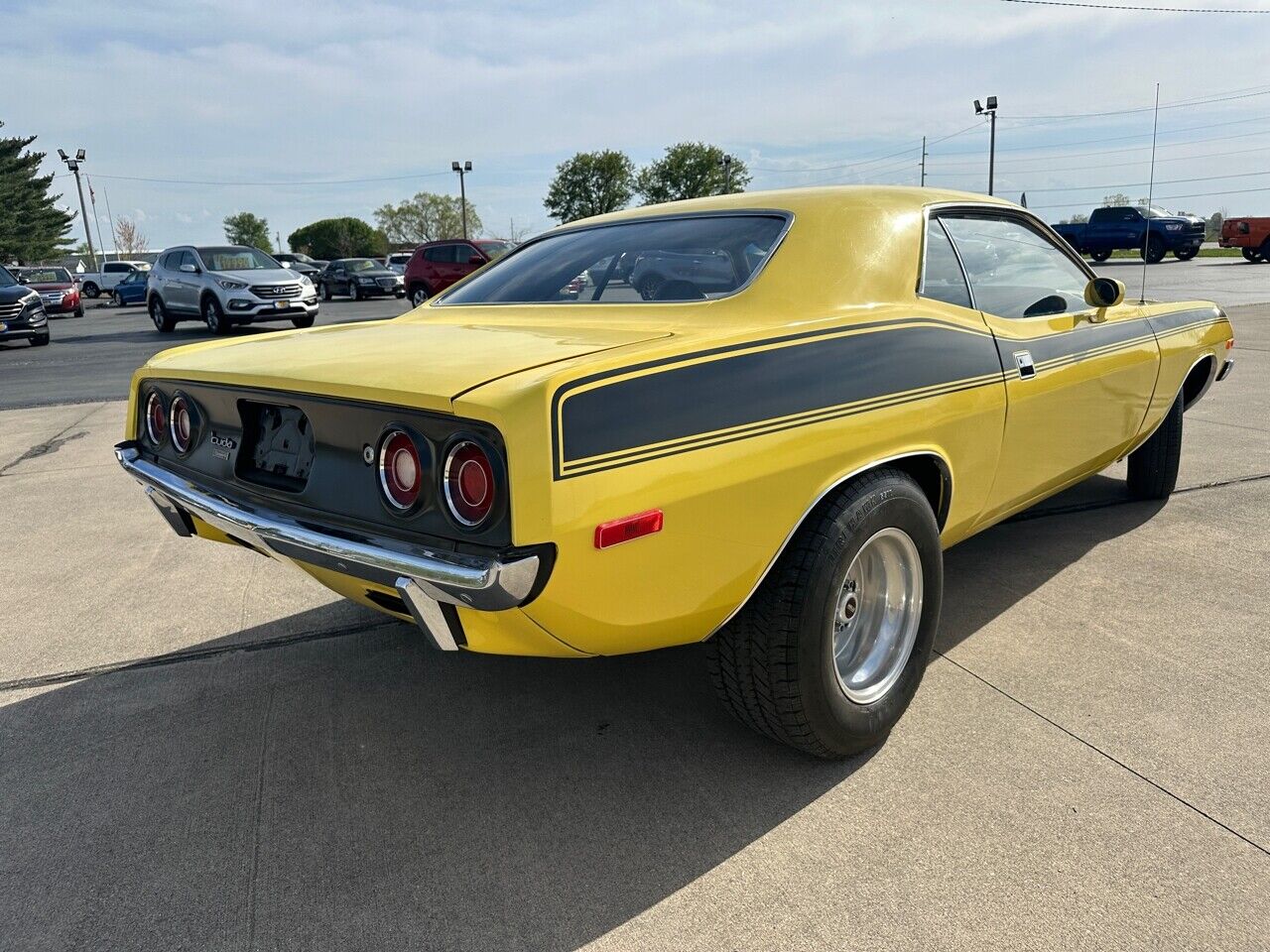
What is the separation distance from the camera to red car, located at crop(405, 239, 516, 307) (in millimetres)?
19953

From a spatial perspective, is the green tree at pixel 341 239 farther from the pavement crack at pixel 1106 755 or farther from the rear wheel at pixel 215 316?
the pavement crack at pixel 1106 755

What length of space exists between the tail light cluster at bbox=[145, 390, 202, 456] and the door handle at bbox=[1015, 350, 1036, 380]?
247 cm

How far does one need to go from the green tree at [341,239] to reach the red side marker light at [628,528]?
248ft

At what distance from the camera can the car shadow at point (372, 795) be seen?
1.96 metres

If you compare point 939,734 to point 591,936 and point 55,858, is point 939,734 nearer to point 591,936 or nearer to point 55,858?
point 591,936

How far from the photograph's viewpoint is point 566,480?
1.78 meters

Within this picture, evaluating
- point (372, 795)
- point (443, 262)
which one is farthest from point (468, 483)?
point (443, 262)

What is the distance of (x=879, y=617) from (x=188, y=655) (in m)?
2.33

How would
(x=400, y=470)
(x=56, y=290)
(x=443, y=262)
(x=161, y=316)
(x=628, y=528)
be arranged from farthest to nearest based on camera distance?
1. (x=56, y=290)
2. (x=443, y=262)
3. (x=161, y=316)
4. (x=400, y=470)
5. (x=628, y=528)

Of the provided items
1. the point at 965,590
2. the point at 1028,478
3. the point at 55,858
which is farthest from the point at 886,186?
the point at 55,858

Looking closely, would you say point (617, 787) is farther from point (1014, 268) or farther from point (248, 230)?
point (248, 230)

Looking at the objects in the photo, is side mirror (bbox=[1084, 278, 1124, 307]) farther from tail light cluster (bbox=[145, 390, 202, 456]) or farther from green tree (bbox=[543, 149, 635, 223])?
green tree (bbox=[543, 149, 635, 223])

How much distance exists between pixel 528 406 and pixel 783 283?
981 mm

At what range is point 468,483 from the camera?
74.2 inches
